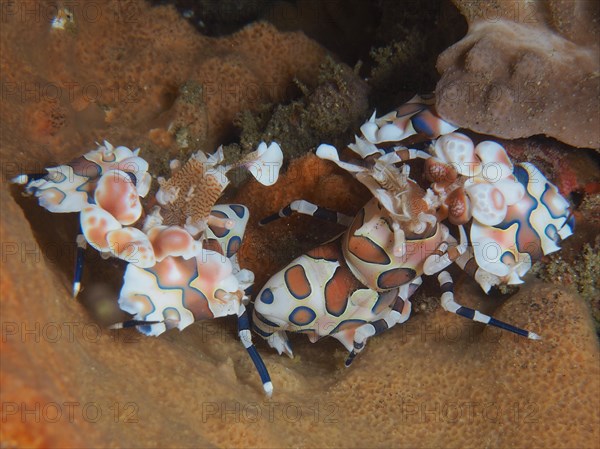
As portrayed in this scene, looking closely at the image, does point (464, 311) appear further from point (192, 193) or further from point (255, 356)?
point (192, 193)

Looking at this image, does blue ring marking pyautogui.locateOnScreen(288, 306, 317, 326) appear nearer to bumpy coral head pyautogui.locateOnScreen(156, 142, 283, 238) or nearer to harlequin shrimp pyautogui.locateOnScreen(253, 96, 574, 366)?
harlequin shrimp pyautogui.locateOnScreen(253, 96, 574, 366)

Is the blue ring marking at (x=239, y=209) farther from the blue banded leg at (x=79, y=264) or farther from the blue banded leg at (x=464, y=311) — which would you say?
the blue banded leg at (x=464, y=311)

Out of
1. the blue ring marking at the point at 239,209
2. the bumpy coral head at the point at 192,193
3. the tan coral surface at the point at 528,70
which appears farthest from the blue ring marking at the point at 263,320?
the tan coral surface at the point at 528,70

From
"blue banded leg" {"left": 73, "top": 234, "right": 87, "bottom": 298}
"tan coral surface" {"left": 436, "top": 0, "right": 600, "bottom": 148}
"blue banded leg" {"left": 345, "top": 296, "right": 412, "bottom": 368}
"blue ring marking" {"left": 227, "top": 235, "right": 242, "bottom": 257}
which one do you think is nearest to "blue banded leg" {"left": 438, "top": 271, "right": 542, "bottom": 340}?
"blue banded leg" {"left": 345, "top": 296, "right": 412, "bottom": 368}

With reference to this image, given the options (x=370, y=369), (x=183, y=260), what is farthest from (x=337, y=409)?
(x=183, y=260)

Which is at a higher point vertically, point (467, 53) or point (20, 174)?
point (467, 53)

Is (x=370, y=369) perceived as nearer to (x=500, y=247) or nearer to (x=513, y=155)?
(x=500, y=247)
